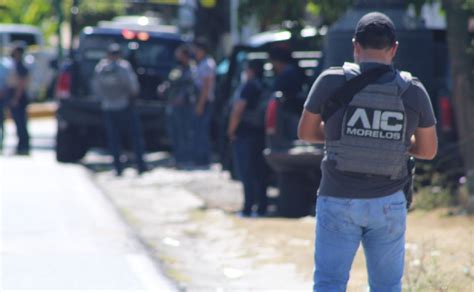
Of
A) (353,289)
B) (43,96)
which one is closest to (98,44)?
(353,289)

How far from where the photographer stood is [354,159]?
5.64 metres

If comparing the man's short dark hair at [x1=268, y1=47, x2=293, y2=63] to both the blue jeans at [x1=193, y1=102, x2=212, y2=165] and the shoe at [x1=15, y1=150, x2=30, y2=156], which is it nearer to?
the blue jeans at [x1=193, y1=102, x2=212, y2=165]

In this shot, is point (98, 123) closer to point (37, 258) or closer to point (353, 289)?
point (37, 258)

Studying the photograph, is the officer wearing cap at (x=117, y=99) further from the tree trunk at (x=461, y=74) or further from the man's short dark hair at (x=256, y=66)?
the tree trunk at (x=461, y=74)

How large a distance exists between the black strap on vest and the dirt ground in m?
2.15

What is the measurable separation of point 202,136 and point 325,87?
11579mm

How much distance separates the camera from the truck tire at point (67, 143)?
58.8 feet

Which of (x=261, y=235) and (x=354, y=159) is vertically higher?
(x=354, y=159)

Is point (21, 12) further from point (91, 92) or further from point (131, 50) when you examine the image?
point (91, 92)

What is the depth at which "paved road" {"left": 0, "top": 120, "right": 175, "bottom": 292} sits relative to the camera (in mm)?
8734

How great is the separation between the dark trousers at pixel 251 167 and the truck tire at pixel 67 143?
19.2ft

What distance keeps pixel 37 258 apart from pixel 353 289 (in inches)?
104

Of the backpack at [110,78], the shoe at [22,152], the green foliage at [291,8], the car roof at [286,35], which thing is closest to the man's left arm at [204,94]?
the backpack at [110,78]

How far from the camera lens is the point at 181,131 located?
17.3 meters
